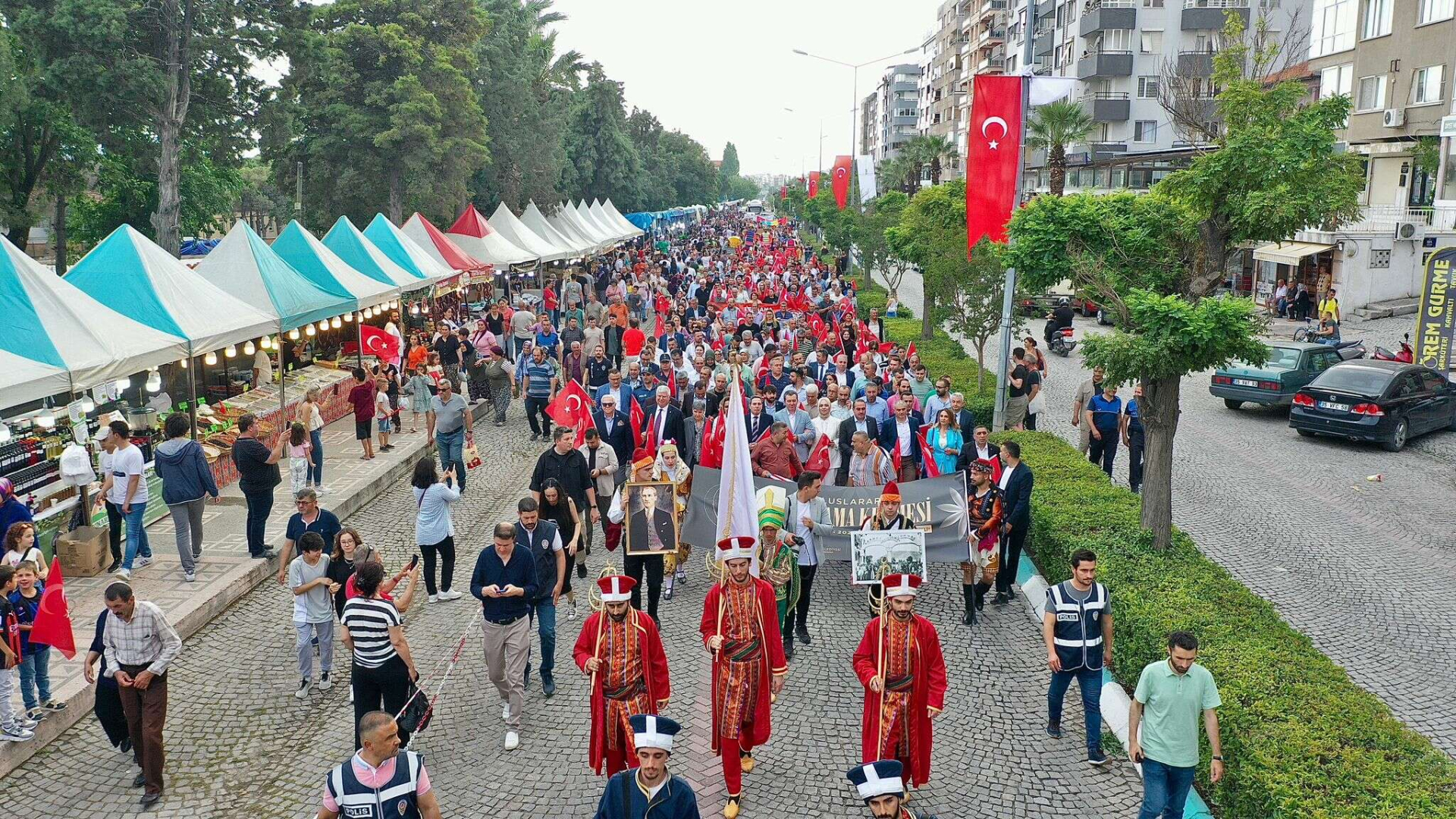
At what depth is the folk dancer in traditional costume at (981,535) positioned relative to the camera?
9453 millimetres

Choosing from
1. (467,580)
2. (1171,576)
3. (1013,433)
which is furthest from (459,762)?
(1013,433)

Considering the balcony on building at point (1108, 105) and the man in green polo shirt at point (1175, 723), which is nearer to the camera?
the man in green polo shirt at point (1175, 723)

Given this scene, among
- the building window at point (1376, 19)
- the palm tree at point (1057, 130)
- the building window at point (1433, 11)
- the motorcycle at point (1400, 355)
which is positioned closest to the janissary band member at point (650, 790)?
the motorcycle at point (1400, 355)

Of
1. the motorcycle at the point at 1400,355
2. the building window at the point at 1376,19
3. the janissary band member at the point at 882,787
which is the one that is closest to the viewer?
the janissary band member at the point at 882,787

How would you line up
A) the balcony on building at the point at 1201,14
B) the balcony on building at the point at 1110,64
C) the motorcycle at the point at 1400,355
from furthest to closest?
the balcony on building at the point at 1110,64
the balcony on building at the point at 1201,14
the motorcycle at the point at 1400,355

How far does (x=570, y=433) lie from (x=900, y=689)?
4867mm

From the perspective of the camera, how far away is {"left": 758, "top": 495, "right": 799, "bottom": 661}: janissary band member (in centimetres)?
803

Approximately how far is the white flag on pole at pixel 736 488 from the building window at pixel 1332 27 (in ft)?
117

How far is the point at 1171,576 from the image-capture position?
8742 millimetres

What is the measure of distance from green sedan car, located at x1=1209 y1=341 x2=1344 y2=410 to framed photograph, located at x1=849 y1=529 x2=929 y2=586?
13538mm

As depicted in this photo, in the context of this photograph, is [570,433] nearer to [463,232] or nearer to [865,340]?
[865,340]

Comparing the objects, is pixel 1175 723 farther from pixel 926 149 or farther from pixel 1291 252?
pixel 926 149

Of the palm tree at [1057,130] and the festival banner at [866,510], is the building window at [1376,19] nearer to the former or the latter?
the palm tree at [1057,130]

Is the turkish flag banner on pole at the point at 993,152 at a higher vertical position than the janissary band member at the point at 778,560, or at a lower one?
higher
